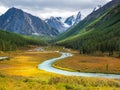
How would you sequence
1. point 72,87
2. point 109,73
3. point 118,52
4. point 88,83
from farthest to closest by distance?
point 118,52 < point 109,73 < point 88,83 < point 72,87

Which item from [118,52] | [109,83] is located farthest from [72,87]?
[118,52]

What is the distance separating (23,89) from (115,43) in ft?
571

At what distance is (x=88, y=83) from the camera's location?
42.1 m

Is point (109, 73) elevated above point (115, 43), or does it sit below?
below

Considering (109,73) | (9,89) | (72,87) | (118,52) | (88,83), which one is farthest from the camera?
(118,52)

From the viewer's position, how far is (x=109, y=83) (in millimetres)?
44188

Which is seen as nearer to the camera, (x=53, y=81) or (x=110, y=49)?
(x=53, y=81)

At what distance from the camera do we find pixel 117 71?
9556 cm

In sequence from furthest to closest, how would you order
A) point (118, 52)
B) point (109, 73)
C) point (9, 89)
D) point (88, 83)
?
point (118, 52), point (109, 73), point (88, 83), point (9, 89)

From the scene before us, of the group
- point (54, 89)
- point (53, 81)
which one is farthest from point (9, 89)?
point (53, 81)

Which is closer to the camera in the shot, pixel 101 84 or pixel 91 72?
pixel 101 84

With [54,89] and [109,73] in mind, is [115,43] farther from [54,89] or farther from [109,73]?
[54,89]

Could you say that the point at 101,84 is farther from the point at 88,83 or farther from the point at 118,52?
the point at 118,52

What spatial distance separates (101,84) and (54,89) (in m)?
14.2
